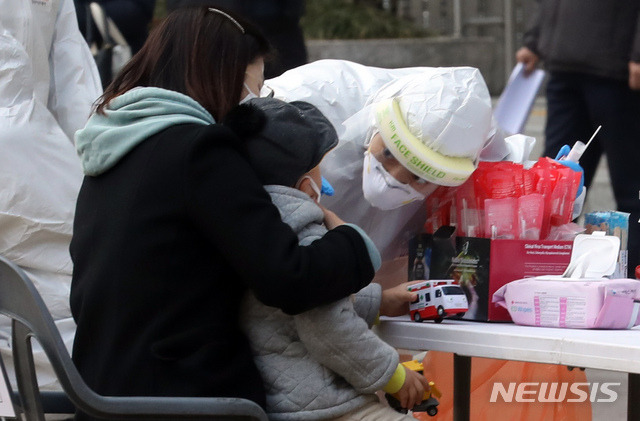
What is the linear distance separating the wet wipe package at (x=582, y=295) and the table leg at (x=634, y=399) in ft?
0.83

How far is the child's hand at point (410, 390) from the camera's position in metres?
1.78

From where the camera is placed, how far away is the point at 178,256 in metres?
1.61

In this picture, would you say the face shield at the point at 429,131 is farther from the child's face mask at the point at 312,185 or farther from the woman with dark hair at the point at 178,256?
the woman with dark hair at the point at 178,256

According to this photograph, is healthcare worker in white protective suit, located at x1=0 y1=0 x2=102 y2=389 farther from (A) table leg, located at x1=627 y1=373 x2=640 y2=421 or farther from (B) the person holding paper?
(B) the person holding paper

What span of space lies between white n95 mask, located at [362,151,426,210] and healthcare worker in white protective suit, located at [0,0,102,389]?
3.05 feet

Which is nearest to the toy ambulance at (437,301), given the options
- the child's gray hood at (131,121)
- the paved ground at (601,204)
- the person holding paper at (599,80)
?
the child's gray hood at (131,121)

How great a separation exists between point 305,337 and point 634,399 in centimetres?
80

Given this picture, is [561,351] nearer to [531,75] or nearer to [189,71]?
[189,71]

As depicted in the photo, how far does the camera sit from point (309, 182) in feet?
5.80

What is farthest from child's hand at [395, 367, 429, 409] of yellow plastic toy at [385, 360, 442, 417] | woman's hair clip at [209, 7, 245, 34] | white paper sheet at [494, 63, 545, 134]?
white paper sheet at [494, 63, 545, 134]

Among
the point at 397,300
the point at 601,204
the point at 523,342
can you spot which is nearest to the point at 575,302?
the point at 523,342

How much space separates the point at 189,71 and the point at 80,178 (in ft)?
3.53

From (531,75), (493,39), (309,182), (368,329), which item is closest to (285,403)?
(368,329)

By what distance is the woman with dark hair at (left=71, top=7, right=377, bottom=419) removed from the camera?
1.57 m
